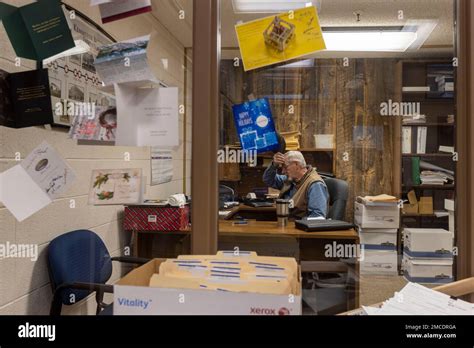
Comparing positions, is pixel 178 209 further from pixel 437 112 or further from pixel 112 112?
pixel 437 112

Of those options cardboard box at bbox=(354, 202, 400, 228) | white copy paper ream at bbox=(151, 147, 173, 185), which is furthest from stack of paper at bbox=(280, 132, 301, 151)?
cardboard box at bbox=(354, 202, 400, 228)

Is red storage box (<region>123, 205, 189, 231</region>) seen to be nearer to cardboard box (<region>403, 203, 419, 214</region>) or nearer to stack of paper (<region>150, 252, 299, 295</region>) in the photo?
stack of paper (<region>150, 252, 299, 295</region>)

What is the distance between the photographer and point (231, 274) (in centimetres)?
86

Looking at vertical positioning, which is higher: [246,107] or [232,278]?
[246,107]

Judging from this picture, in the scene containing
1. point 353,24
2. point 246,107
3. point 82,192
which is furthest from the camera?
point 353,24

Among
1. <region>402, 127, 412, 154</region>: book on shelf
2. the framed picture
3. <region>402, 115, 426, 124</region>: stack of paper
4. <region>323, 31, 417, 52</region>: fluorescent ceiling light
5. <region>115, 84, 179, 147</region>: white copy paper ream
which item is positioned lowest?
the framed picture

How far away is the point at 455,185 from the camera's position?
109 cm

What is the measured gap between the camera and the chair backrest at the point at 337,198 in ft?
8.61

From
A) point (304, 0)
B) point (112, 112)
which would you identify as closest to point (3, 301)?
point (112, 112)

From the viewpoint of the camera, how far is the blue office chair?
1641 millimetres

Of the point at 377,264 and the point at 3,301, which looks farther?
the point at 377,264

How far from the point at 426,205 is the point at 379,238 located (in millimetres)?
829

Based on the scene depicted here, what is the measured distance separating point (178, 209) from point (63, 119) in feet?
2.96

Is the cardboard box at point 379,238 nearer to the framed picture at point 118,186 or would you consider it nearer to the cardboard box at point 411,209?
the cardboard box at point 411,209
